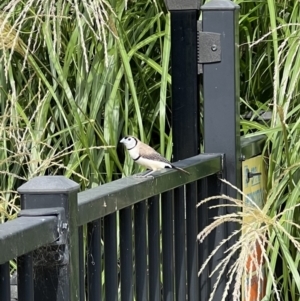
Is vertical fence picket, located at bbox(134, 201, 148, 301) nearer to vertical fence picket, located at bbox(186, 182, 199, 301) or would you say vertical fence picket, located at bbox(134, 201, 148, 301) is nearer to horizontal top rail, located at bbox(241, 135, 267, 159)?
vertical fence picket, located at bbox(186, 182, 199, 301)

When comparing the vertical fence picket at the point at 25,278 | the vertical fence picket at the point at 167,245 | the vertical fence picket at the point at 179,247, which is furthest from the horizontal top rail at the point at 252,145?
the vertical fence picket at the point at 25,278

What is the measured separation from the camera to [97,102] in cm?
297

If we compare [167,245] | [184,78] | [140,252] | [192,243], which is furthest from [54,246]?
[184,78]

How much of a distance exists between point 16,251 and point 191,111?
4.76 ft

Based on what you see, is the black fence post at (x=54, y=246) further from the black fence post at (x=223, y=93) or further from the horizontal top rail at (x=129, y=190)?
the black fence post at (x=223, y=93)

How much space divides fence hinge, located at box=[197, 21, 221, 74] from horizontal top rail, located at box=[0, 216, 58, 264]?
1.36 meters

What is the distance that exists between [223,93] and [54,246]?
1337 mm

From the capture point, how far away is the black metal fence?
1.48 metres

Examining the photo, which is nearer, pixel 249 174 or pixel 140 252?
pixel 140 252

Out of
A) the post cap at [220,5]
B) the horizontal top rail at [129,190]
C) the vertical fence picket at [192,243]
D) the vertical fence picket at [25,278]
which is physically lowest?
the vertical fence picket at [192,243]

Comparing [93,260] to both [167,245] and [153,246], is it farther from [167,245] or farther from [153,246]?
[167,245]

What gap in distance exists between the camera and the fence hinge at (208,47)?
2.74m

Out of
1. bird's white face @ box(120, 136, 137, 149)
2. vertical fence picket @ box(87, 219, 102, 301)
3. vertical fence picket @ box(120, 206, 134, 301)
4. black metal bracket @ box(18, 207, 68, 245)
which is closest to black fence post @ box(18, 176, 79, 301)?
black metal bracket @ box(18, 207, 68, 245)

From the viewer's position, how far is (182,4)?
2721 mm
